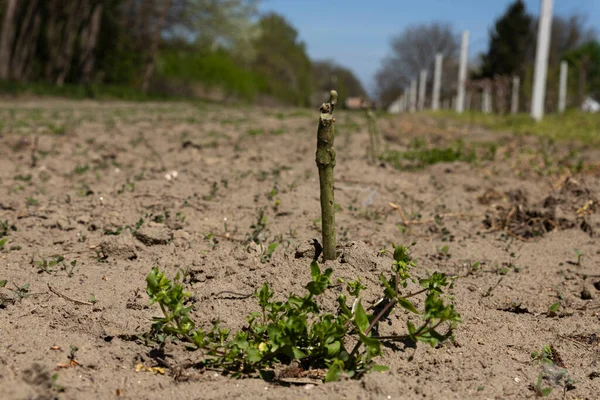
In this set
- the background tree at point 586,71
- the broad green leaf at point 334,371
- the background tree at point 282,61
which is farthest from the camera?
the background tree at point 282,61

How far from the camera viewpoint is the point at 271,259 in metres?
2.84

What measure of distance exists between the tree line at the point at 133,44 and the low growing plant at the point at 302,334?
20649 millimetres

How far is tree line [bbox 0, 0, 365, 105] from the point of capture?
2481 cm

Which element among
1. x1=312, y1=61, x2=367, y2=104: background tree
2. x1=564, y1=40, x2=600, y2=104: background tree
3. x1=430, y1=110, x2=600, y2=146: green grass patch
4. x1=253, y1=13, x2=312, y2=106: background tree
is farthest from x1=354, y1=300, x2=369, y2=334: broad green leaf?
x1=312, y1=61, x2=367, y2=104: background tree

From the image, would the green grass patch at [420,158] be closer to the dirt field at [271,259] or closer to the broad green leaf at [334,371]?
the dirt field at [271,259]

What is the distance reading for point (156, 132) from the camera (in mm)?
8914

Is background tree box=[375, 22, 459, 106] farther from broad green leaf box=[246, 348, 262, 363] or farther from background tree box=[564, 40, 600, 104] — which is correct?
broad green leaf box=[246, 348, 262, 363]

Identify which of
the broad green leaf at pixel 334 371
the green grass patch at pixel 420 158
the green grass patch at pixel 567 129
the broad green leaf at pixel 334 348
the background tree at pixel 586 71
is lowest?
the broad green leaf at pixel 334 371

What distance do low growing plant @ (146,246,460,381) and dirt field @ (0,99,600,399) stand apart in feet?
0.26

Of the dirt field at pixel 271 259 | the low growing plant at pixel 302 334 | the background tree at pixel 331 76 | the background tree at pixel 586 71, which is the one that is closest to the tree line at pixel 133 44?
the background tree at pixel 586 71

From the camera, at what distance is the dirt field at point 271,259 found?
2.19m

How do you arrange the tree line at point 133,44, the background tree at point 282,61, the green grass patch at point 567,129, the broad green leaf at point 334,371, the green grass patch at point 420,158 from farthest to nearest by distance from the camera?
the background tree at point 282,61 < the tree line at point 133,44 < the green grass patch at point 567,129 < the green grass patch at point 420,158 < the broad green leaf at point 334,371

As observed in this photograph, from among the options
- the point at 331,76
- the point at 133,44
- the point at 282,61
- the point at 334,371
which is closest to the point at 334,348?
the point at 334,371

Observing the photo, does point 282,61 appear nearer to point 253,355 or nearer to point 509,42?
point 509,42
